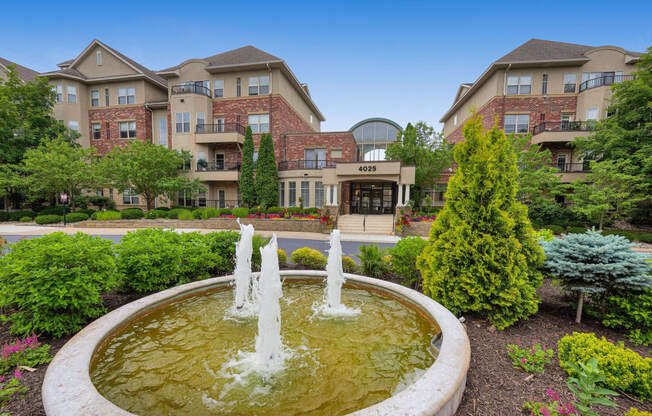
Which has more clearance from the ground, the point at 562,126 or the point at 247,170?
the point at 562,126

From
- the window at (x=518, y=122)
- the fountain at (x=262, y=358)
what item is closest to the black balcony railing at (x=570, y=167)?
the window at (x=518, y=122)

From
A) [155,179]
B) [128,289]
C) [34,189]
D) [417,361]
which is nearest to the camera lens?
[417,361]

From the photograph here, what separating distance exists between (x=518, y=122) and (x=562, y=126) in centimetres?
336

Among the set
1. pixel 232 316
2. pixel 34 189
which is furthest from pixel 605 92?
pixel 34 189

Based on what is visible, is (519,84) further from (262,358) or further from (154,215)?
(154,215)

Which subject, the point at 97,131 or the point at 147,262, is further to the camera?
the point at 97,131

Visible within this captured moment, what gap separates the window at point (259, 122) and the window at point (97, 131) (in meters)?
16.6

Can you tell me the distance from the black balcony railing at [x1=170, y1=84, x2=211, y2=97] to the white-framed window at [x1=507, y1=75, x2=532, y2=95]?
28670 millimetres

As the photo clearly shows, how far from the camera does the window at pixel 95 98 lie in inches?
1091

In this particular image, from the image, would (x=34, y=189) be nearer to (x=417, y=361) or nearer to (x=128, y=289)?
(x=128, y=289)

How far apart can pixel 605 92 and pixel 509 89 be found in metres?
6.88

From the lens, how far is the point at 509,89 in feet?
78.5

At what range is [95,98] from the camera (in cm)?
2778

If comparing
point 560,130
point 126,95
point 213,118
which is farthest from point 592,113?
point 126,95
